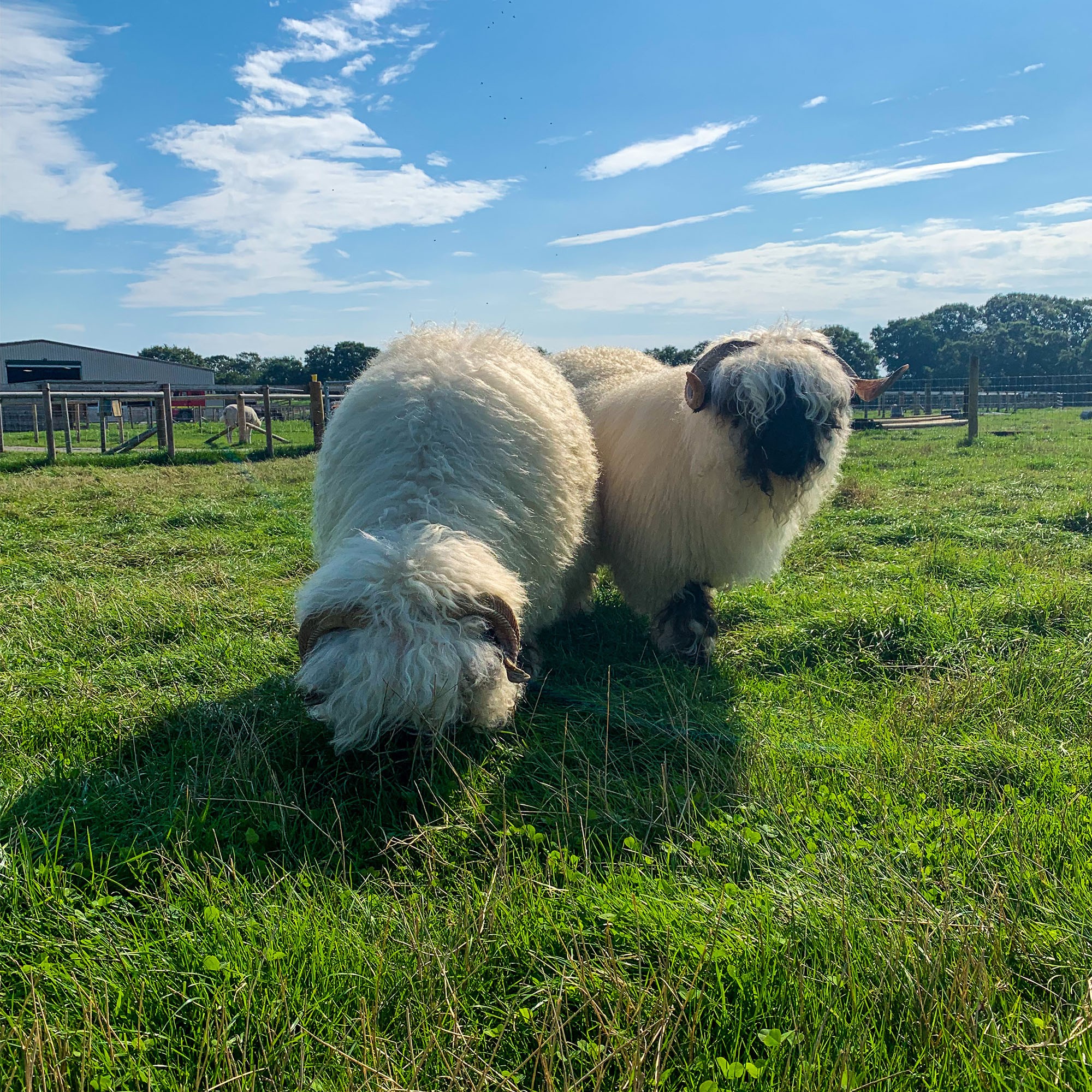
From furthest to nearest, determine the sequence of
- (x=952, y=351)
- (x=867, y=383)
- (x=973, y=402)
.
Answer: (x=952, y=351) → (x=973, y=402) → (x=867, y=383)

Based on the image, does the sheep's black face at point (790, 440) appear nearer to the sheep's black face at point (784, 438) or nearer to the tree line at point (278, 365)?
the sheep's black face at point (784, 438)

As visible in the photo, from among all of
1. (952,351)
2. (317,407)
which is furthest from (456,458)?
(952,351)

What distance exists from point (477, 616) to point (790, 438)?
232 centimetres

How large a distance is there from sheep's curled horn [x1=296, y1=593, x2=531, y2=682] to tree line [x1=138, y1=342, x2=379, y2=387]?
36.3 m

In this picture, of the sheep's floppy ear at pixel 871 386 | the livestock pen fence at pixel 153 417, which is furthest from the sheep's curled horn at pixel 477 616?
the livestock pen fence at pixel 153 417

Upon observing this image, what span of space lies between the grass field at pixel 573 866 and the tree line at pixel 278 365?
35.6 m

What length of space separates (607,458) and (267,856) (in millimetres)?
3767

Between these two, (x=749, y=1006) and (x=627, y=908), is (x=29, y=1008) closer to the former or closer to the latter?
(x=627, y=908)

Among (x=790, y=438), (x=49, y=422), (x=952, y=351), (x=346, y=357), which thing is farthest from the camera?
(x=952, y=351)

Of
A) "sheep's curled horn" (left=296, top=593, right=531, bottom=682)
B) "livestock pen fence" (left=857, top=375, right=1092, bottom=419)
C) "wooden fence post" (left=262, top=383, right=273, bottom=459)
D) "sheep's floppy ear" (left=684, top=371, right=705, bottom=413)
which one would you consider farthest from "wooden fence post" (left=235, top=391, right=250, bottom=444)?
"livestock pen fence" (left=857, top=375, right=1092, bottom=419)

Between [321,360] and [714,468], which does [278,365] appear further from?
[714,468]

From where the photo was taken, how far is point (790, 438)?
4746 mm

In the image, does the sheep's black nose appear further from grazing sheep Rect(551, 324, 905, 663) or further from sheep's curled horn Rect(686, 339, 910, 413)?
sheep's curled horn Rect(686, 339, 910, 413)

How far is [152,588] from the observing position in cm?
609
